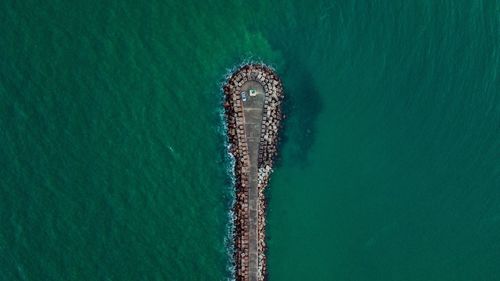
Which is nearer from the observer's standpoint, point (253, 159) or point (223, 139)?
point (223, 139)

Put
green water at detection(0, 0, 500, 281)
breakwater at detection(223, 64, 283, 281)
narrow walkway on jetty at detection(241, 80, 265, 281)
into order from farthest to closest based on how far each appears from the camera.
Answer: narrow walkway on jetty at detection(241, 80, 265, 281), breakwater at detection(223, 64, 283, 281), green water at detection(0, 0, 500, 281)

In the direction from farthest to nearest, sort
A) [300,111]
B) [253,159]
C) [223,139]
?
[300,111] < [253,159] < [223,139]

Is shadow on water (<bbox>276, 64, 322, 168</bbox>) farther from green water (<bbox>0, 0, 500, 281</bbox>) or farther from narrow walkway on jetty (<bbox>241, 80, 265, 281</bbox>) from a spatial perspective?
narrow walkway on jetty (<bbox>241, 80, 265, 281</bbox>)

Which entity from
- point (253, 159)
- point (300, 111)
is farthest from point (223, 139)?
point (300, 111)

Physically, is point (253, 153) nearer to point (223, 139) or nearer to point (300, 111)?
point (223, 139)

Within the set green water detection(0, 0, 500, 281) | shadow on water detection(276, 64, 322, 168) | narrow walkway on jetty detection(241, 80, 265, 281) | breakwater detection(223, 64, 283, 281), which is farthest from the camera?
shadow on water detection(276, 64, 322, 168)

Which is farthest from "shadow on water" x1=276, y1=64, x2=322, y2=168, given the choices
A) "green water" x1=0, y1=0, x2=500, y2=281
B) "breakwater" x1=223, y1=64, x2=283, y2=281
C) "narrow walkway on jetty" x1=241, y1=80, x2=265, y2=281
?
"narrow walkway on jetty" x1=241, y1=80, x2=265, y2=281

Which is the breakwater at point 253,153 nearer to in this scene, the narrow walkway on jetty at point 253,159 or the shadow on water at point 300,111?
the narrow walkway on jetty at point 253,159

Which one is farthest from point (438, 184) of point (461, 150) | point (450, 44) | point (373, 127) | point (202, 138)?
point (202, 138)
